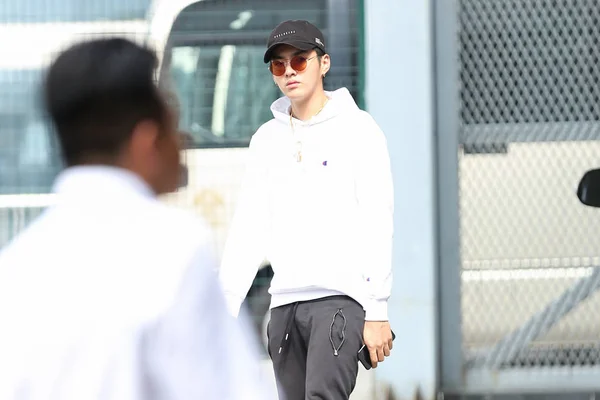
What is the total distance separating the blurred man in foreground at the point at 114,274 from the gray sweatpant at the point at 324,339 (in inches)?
90.4

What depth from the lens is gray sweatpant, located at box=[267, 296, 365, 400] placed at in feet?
12.7

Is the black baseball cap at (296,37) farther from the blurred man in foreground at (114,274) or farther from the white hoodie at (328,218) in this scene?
the blurred man in foreground at (114,274)

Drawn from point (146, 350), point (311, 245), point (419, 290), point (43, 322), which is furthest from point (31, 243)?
point (419, 290)

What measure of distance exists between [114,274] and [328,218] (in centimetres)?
243

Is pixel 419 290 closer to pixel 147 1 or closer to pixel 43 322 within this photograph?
pixel 147 1

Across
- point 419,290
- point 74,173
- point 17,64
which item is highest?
point 17,64

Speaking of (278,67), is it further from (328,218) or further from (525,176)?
(525,176)

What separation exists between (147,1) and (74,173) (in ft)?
14.2

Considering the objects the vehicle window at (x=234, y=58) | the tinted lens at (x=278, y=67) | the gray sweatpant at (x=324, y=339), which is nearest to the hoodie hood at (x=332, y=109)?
the tinted lens at (x=278, y=67)

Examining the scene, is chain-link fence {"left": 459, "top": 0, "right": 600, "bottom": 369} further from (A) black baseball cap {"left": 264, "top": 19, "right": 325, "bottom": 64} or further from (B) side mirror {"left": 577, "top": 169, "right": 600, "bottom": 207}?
(A) black baseball cap {"left": 264, "top": 19, "right": 325, "bottom": 64}

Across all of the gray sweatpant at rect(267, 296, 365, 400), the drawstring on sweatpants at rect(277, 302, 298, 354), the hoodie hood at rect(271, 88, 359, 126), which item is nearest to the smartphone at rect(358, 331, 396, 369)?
the gray sweatpant at rect(267, 296, 365, 400)

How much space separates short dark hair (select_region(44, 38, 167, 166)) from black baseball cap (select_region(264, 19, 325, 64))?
236cm

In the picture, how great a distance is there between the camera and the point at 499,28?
5828mm

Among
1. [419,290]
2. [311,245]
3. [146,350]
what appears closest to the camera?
[146,350]
